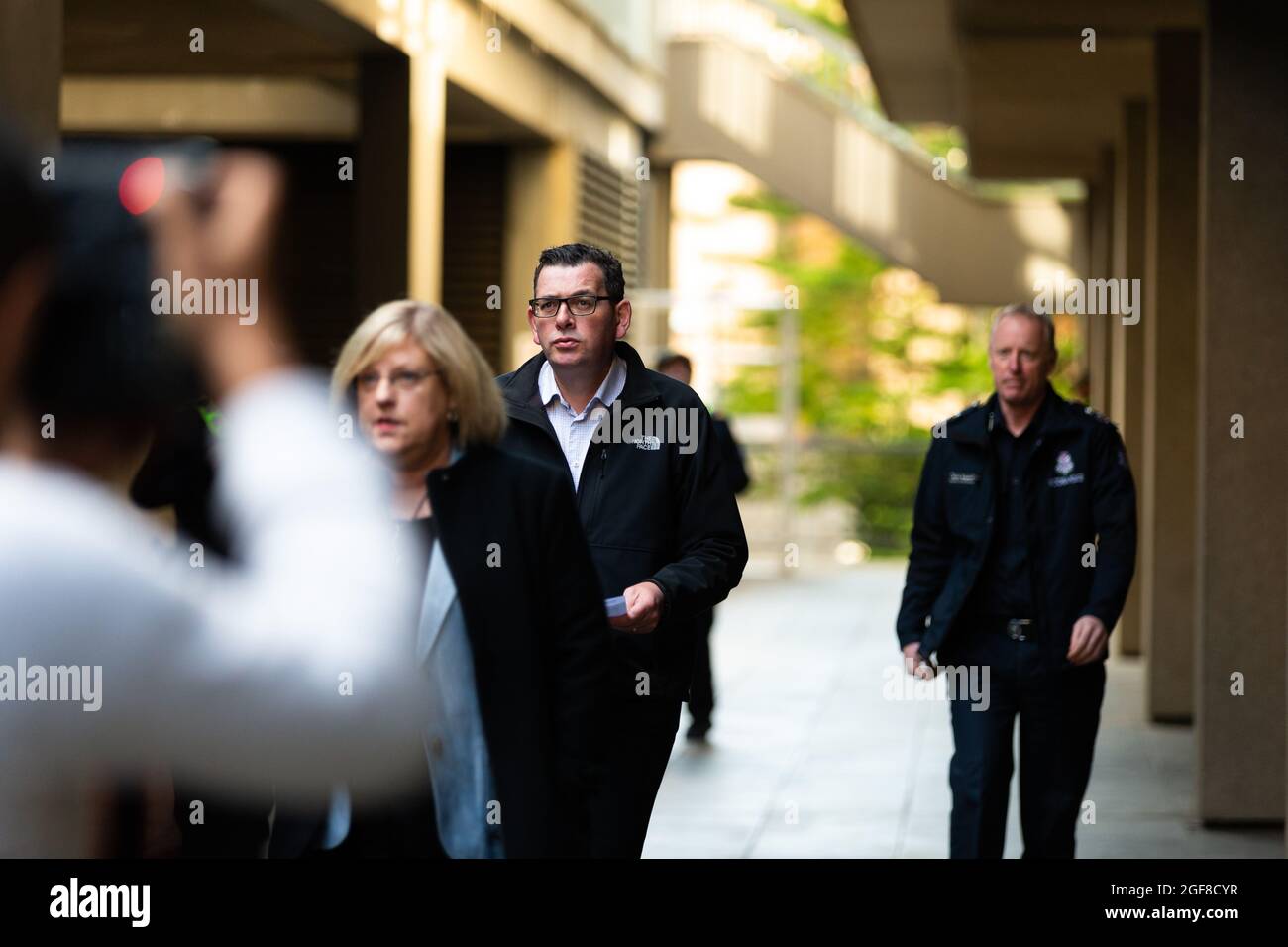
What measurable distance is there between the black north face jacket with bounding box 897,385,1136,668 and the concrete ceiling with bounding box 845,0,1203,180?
547cm

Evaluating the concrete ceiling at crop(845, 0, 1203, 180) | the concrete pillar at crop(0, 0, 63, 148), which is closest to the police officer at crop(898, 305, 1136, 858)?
the concrete pillar at crop(0, 0, 63, 148)

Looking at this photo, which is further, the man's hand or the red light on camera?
the man's hand

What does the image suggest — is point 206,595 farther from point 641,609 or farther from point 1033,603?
point 1033,603

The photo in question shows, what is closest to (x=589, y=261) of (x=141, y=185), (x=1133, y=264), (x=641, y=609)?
(x=641, y=609)

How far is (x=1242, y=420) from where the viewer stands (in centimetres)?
835

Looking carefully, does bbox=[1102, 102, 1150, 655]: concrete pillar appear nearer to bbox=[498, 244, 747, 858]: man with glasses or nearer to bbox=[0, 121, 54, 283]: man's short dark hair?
bbox=[498, 244, 747, 858]: man with glasses

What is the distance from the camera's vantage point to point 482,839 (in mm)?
3117

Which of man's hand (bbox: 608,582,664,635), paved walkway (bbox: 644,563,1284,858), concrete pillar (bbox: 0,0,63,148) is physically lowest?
paved walkway (bbox: 644,563,1284,858)

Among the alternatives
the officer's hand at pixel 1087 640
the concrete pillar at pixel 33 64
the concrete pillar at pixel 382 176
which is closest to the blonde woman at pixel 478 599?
the officer's hand at pixel 1087 640

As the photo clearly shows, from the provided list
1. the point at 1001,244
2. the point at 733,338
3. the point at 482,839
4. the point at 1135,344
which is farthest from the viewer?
the point at 733,338

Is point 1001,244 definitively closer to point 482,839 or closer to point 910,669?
point 910,669

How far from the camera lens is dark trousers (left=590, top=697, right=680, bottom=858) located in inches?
179

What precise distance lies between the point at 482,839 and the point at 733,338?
30903 millimetres
